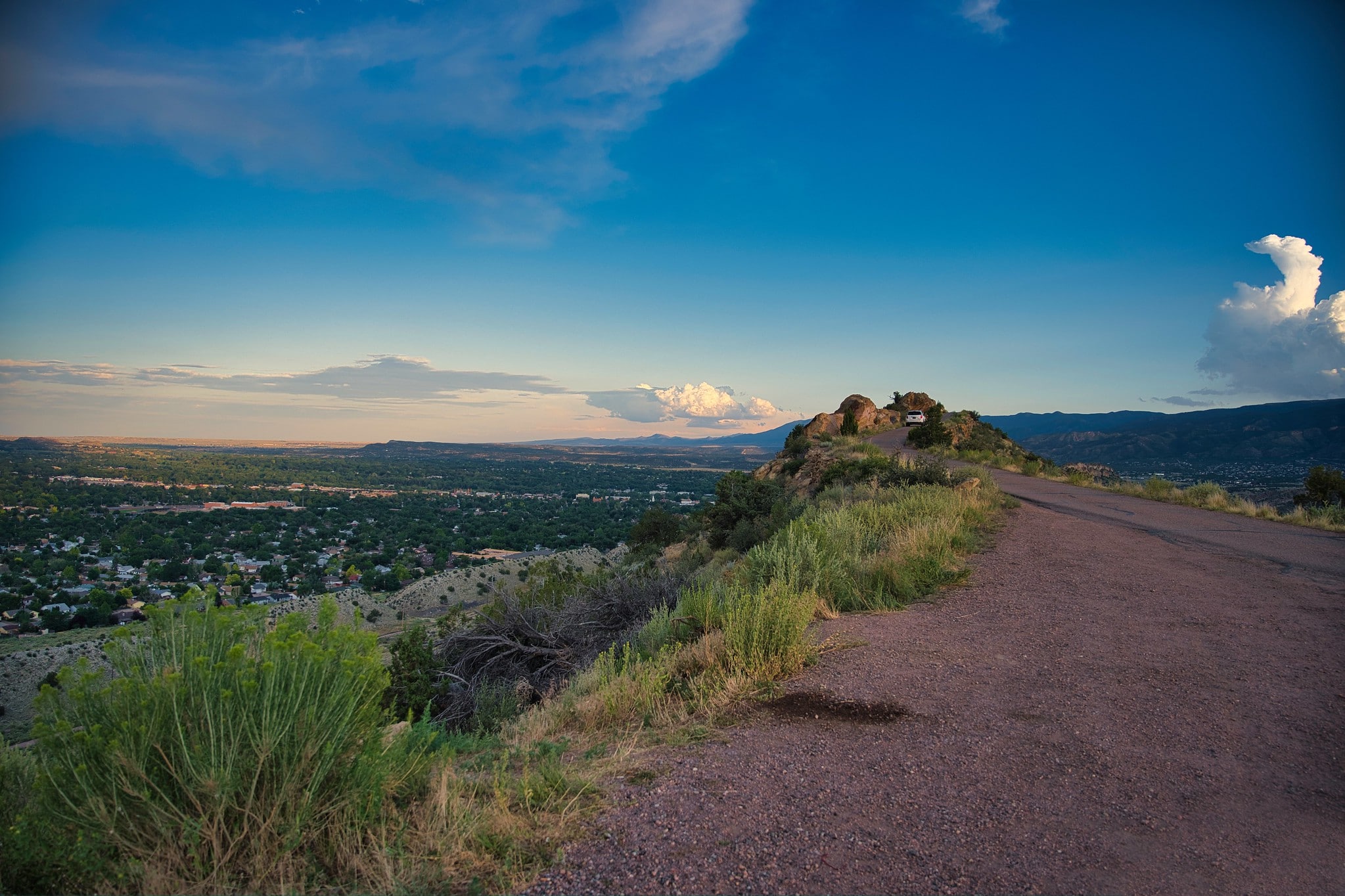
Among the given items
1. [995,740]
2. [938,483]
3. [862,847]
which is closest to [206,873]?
[862,847]

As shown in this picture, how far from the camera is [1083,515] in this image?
13.3 metres

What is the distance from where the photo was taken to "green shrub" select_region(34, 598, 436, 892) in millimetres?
2322

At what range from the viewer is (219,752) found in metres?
2.50

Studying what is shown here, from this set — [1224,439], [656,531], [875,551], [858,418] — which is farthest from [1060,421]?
[875,551]

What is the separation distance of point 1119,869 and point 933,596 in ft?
17.1

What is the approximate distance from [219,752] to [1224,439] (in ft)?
244

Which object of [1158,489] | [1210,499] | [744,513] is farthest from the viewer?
[1158,489]

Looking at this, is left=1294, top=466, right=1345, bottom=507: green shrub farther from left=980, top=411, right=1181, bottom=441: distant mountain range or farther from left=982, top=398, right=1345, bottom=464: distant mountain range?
left=980, top=411, right=1181, bottom=441: distant mountain range

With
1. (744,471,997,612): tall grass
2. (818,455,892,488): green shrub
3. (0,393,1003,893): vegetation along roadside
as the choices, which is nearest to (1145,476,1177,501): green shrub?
(818,455,892,488): green shrub

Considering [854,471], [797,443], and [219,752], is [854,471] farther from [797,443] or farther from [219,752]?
[219,752]

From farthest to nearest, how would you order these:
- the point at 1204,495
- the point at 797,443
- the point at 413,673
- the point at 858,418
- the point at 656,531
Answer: the point at 858,418, the point at 797,443, the point at 656,531, the point at 1204,495, the point at 413,673

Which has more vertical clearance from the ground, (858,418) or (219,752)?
(858,418)

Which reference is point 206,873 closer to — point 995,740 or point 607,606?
point 995,740

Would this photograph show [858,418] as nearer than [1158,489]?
No
